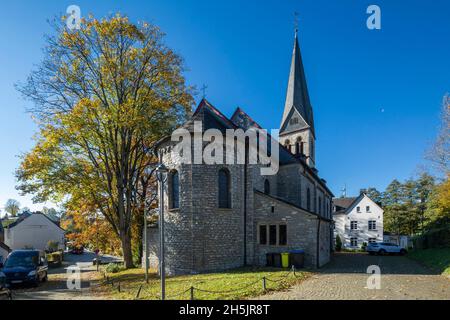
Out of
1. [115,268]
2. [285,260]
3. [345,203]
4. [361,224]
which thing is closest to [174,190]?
[285,260]

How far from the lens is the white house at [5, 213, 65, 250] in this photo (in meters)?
47.7

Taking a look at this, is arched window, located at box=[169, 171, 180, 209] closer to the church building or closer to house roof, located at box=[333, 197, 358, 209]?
the church building

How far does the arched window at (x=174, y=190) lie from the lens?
1716 centimetres

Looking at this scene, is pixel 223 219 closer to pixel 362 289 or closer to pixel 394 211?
pixel 362 289

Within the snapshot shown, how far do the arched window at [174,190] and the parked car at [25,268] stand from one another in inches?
319

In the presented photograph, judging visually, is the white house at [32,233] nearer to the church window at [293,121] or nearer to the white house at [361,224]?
the church window at [293,121]

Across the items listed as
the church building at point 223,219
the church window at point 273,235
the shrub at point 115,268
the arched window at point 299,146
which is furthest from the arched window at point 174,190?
the arched window at point 299,146

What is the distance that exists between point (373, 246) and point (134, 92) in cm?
2956

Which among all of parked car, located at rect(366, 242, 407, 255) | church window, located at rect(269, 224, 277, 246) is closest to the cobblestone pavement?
church window, located at rect(269, 224, 277, 246)

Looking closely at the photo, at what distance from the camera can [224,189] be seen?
17.4 meters

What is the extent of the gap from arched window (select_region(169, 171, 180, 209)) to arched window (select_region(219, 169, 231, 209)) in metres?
2.41

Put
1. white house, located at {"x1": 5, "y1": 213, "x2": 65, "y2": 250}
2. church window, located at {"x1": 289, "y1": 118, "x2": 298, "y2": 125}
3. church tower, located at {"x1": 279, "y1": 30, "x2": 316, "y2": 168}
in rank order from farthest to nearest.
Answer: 1. white house, located at {"x1": 5, "y1": 213, "x2": 65, "y2": 250}
2. church window, located at {"x1": 289, "y1": 118, "x2": 298, "y2": 125}
3. church tower, located at {"x1": 279, "y1": 30, "x2": 316, "y2": 168}
